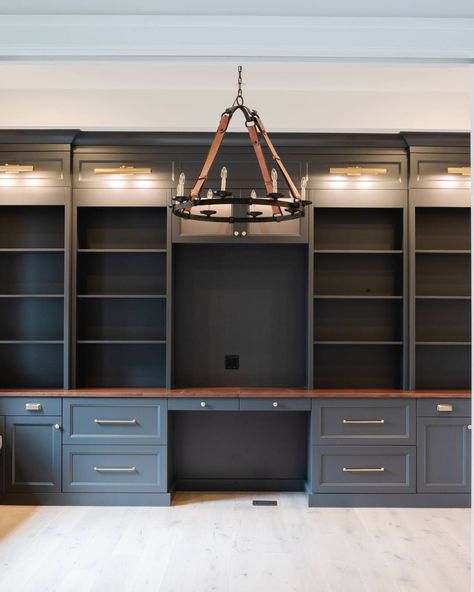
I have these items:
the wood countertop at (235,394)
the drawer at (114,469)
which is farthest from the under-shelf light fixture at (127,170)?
the drawer at (114,469)

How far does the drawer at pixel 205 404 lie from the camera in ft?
13.1

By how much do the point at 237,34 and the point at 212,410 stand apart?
295cm

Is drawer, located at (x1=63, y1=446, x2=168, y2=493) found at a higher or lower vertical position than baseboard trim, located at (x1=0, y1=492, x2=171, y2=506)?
higher

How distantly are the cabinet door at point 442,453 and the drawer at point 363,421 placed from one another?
0.40 feet

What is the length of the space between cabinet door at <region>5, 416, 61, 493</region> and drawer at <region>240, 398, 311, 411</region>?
4.58 ft

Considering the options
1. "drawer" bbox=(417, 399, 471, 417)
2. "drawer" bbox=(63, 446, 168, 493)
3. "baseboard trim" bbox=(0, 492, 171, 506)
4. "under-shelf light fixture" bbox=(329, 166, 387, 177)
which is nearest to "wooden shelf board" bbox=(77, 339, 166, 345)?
"drawer" bbox=(63, 446, 168, 493)

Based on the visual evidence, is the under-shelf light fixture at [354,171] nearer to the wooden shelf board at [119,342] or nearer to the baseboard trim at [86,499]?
the wooden shelf board at [119,342]

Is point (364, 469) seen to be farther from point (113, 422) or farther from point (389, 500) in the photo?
point (113, 422)

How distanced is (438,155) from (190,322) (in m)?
2.35

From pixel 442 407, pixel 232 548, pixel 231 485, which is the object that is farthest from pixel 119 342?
pixel 442 407

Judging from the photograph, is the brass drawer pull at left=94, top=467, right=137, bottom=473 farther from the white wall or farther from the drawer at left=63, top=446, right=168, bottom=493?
the white wall

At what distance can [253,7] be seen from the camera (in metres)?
1.55

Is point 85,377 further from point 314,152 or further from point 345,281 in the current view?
point 314,152

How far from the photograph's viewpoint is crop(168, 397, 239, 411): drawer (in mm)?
3990
